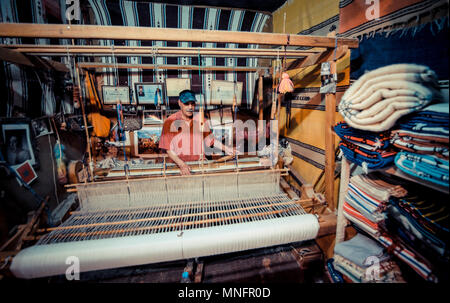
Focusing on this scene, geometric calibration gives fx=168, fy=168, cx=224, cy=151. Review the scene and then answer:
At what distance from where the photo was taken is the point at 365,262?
1.42 m

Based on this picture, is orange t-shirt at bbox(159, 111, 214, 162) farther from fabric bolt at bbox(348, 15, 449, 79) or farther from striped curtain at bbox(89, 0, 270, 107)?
fabric bolt at bbox(348, 15, 449, 79)

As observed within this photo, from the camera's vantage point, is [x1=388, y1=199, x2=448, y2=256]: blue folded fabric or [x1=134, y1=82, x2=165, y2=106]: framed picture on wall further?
[x1=134, y1=82, x2=165, y2=106]: framed picture on wall

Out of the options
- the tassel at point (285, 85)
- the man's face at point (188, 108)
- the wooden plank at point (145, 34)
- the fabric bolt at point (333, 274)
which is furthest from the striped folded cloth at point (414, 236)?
the man's face at point (188, 108)

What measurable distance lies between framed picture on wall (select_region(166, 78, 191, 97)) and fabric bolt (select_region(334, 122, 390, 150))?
3.26m

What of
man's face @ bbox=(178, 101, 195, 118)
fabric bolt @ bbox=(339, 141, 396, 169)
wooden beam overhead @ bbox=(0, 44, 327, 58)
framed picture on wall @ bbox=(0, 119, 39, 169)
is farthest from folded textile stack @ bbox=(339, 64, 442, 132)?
framed picture on wall @ bbox=(0, 119, 39, 169)

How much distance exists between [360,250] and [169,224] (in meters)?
1.79

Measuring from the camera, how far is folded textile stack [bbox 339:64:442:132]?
0.97 metres

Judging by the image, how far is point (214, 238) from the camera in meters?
1.50

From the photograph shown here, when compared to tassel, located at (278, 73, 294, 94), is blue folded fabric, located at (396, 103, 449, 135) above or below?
below

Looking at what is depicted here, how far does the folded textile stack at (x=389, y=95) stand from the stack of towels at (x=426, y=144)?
0.08 meters
